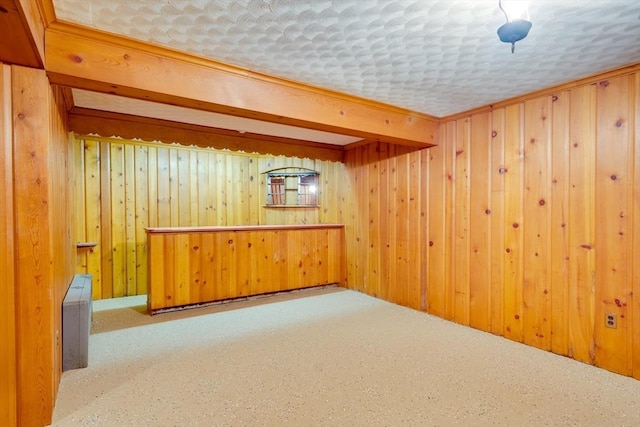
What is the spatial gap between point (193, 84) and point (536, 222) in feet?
8.84

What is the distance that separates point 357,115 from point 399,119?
511mm

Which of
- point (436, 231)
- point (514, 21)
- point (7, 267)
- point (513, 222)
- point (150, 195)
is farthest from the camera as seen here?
point (150, 195)

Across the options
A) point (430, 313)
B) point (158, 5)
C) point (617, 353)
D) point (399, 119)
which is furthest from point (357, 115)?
point (617, 353)

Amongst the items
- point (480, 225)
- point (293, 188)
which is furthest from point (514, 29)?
point (293, 188)

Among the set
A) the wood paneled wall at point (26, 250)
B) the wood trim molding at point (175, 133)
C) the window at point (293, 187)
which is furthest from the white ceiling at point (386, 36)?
the window at point (293, 187)

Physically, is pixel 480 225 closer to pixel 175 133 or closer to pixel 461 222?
pixel 461 222

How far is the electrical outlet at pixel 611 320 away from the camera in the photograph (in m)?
2.15

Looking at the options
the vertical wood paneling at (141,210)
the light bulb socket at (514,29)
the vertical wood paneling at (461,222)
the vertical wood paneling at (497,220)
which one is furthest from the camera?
the vertical wood paneling at (141,210)

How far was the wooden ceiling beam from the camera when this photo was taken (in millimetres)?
1665

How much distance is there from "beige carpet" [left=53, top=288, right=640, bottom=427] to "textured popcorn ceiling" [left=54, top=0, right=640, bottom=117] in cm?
200

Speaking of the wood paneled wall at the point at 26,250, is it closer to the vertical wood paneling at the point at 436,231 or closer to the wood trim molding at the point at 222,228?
the wood trim molding at the point at 222,228

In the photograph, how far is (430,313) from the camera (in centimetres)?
334

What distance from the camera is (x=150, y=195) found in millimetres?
4262

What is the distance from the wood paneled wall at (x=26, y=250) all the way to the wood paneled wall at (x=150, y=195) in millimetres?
2365
